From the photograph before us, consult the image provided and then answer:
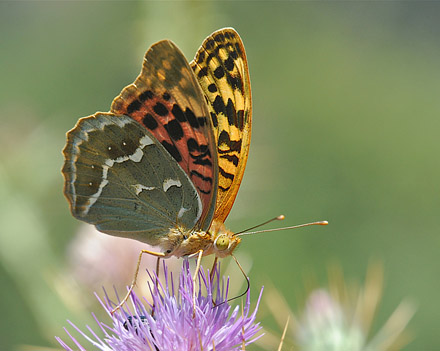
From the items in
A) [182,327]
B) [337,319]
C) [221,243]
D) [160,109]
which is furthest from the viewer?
[337,319]

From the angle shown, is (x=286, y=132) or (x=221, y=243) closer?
(x=221, y=243)

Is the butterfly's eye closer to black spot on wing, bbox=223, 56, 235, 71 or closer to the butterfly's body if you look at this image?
the butterfly's body

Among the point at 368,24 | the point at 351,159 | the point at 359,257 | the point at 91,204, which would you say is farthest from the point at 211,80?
the point at 368,24

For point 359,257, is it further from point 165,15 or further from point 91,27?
point 91,27

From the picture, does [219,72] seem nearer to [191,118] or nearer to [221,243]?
[191,118]

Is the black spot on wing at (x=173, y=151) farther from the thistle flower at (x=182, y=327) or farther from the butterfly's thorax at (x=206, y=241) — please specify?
the thistle flower at (x=182, y=327)

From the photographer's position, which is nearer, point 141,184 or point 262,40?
point 141,184

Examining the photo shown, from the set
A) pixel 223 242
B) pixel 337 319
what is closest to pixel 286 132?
pixel 337 319
